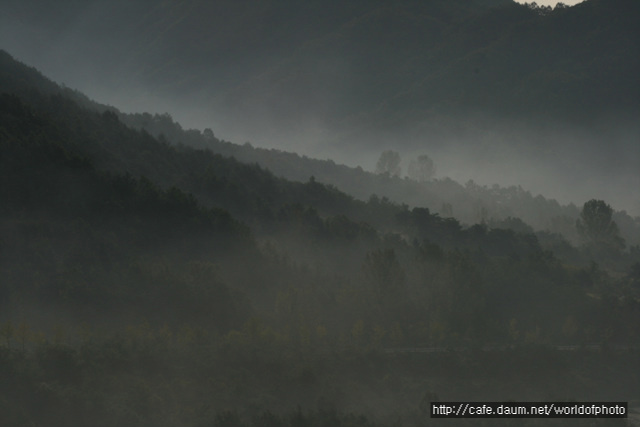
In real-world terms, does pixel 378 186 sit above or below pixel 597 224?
above

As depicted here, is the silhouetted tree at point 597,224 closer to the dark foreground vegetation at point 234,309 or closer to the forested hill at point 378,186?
the forested hill at point 378,186

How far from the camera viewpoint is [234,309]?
5662 centimetres

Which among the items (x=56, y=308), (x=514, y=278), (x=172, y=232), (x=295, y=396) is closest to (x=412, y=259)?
(x=514, y=278)

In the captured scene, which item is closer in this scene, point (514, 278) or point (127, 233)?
point (127, 233)

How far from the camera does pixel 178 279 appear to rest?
5628 cm

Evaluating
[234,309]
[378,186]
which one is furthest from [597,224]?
[234,309]

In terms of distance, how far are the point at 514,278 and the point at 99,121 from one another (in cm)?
6399

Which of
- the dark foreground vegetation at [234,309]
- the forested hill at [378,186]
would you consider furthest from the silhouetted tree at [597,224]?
the dark foreground vegetation at [234,309]

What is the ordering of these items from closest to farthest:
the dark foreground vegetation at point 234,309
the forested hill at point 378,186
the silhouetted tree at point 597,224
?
the dark foreground vegetation at point 234,309, the silhouetted tree at point 597,224, the forested hill at point 378,186

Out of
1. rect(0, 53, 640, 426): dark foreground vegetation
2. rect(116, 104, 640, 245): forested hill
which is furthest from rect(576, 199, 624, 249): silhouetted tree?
rect(0, 53, 640, 426): dark foreground vegetation

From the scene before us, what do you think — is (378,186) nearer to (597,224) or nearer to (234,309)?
(597,224)

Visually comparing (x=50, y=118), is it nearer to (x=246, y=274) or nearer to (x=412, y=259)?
(x=246, y=274)

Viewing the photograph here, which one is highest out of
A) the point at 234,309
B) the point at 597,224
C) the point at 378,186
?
the point at 378,186

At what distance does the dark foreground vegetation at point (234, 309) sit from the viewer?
136ft
